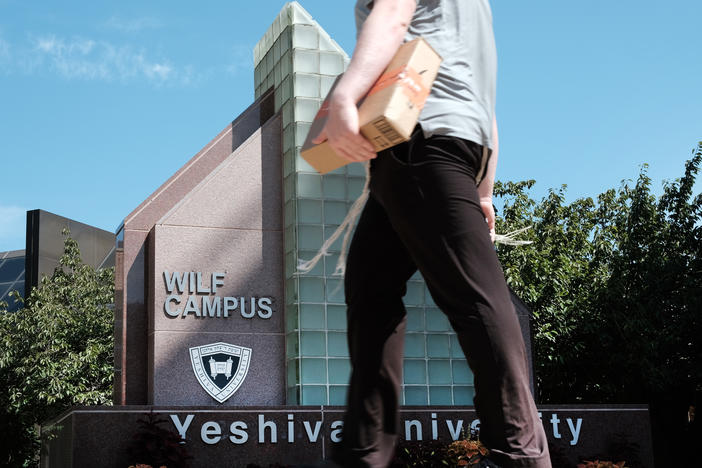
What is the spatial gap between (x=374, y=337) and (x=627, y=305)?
22821 millimetres

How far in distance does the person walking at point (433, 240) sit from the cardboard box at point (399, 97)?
2 cm

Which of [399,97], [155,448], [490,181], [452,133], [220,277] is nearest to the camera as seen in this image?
[399,97]

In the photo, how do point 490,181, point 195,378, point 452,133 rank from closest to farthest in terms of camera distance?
point 452,133, point 490,181, point 195,378

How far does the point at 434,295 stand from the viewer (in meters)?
1.73

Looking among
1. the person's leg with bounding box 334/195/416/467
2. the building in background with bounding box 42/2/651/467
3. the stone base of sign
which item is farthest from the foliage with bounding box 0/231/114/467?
the person's leg with bounding box 334/195/416/467

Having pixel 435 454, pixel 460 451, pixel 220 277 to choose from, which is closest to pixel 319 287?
pixel 220 277

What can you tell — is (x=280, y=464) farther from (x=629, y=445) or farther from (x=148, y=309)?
(x=629, y=445)

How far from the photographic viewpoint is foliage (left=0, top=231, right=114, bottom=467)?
20.9m

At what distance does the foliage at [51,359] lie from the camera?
68.5 feet

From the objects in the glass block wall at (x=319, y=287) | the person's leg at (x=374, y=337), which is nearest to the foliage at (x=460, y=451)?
the glass block wall at (x=319, y=287)

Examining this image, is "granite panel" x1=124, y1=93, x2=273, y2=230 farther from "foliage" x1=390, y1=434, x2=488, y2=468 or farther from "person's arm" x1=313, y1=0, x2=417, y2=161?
Result: "person's arm" x1=313, y1=0, x2=417, y2=161

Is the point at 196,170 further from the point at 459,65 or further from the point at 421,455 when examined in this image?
the point at 459,65

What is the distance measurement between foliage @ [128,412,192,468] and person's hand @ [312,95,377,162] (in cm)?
749

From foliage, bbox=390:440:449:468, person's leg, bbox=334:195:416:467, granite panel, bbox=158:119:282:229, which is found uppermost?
granite panel, bbox=158:119:282:229
